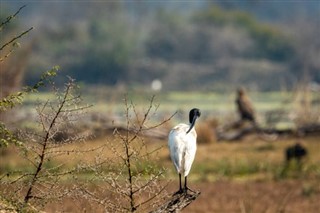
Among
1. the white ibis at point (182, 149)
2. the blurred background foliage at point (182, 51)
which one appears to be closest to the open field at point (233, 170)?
the white ibis at point (182, 149)

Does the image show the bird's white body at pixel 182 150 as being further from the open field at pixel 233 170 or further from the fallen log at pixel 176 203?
the open field at pixel 233 170

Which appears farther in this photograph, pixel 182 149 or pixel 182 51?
pixel 182 51

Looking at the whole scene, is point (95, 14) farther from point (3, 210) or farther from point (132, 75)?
point (3, 210)

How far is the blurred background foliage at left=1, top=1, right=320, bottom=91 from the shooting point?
228ft

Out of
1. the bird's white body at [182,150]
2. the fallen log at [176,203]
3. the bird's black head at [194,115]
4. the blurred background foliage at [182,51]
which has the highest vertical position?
the blurred background foliage at [182,51]

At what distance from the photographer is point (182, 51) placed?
79000 millimetres

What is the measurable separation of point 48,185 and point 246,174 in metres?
15.5

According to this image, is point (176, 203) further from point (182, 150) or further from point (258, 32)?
point (258, 32)

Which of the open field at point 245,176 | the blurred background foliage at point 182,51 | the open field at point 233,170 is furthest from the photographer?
the blurred background foliage at point 182,51

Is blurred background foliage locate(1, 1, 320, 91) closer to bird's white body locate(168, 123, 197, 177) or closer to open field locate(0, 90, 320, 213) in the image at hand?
open field locate(0, 90, 320, 213)

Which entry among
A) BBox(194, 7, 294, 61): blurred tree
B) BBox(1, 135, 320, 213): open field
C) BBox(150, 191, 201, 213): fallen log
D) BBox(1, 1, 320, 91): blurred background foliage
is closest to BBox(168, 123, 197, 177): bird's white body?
BBox(150, 191, 201, 213): fallen log

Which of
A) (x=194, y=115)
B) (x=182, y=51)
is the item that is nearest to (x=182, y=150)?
(x=194, y=115)

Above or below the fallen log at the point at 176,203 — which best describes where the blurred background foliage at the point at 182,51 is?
above

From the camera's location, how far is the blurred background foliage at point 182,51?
69562 millimetres
